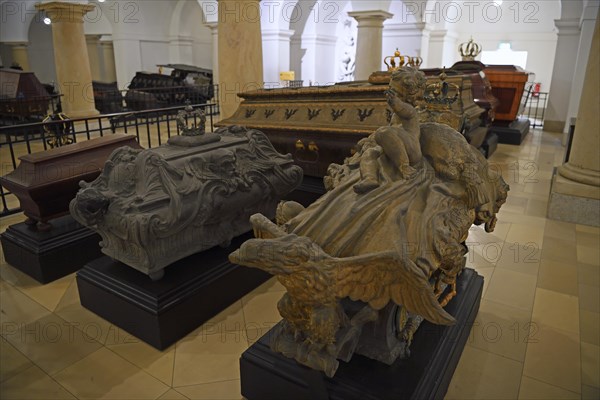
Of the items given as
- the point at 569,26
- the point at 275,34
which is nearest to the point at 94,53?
the point at 275,34

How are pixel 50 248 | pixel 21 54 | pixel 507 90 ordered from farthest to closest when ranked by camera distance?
1. pixel 21 54
2. pixel 507 90
3. pixel 50 248

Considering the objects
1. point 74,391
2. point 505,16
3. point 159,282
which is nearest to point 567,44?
point 505,16

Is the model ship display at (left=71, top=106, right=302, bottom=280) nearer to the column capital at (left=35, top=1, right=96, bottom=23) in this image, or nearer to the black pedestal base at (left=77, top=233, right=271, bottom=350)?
the black pedestal base at (left=77, top=233, right=271, bottom=350)

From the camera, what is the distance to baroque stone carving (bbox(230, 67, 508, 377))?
1.32 metres

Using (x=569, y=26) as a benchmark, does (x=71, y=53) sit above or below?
below

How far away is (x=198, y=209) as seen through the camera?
98.3 inches

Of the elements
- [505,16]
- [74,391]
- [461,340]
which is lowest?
[74,391]

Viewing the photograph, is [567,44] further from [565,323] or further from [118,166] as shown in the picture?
[118,166]

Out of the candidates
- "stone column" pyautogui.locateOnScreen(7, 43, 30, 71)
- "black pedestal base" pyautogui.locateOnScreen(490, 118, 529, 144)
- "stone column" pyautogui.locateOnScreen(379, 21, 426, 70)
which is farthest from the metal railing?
"stone column" pyautogui.locateOnScreen(7, 43, 30, 71)

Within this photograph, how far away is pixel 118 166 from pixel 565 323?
110 inches

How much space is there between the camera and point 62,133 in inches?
179

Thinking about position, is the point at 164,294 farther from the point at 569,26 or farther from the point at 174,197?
the point at 569,26

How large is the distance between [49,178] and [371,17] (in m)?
7.65

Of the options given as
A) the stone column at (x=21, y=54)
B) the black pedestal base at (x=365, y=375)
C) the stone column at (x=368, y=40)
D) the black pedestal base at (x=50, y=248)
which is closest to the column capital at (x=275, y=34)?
the stone column at (x=368, y=40)
